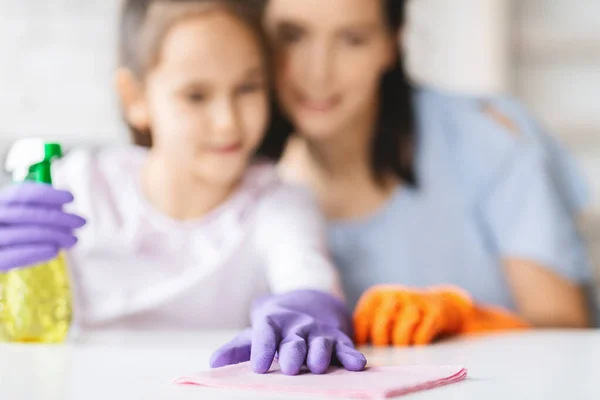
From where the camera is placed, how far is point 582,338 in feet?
2.68

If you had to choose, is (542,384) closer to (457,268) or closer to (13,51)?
(457,268)

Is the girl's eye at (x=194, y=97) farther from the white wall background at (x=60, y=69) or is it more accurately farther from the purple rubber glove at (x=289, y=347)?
the purple rubber glove at (x=289, y=347)

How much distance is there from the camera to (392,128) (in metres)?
1.36

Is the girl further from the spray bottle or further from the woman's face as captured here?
the spray bottle

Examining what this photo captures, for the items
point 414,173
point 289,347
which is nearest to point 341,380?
point 289,347

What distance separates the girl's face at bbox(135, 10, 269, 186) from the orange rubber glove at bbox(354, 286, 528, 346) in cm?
33

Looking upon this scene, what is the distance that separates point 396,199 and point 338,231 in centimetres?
11

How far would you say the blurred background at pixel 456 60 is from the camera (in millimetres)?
1484

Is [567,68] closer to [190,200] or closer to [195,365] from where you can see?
[190,200]

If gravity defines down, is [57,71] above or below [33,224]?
above

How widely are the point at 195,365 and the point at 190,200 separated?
1.90 feet

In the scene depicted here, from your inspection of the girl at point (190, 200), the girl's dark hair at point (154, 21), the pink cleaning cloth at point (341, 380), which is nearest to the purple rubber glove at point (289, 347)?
the pink cleaning cloth at point (341, 380)

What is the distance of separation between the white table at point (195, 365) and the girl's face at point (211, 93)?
30 centimetres

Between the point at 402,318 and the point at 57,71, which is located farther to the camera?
the point at 57,71
